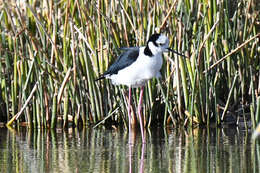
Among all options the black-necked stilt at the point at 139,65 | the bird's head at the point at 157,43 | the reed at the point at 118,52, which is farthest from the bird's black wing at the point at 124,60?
the reed at the point at 118,52

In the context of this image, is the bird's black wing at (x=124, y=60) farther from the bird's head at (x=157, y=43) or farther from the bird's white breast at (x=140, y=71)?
the bird's head at (x=157, y=43)

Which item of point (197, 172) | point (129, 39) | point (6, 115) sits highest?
point (129, 39)

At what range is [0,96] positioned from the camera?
675cm

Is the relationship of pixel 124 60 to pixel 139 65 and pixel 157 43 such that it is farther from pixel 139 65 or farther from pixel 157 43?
pixel 157 43

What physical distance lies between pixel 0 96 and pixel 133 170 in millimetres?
2745

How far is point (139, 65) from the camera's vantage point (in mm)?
5938

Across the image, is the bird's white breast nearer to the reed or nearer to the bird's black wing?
the bird's black wing

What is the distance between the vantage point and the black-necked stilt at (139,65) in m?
5.73

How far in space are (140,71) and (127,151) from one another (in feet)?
3.08

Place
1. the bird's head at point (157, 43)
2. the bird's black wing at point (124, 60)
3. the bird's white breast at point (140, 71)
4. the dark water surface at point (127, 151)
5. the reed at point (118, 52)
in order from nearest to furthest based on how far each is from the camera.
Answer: the dark water surface at point (127, 151) → the bird's head at point (157, 43) → the bird's white breast at point (140, 71) → the bird's black wing at point (124, 60) → the reed at point (118, 52)

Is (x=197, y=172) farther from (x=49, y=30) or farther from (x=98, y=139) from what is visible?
(x=49, y=30)

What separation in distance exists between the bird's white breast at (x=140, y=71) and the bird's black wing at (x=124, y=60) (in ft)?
0.14

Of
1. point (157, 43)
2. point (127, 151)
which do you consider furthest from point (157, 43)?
point (127, 151)

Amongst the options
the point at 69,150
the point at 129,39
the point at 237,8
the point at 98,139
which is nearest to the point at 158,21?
the point at 129,39
